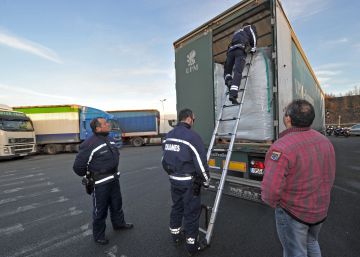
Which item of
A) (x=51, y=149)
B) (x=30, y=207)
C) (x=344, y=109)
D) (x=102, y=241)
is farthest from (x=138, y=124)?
(x=344, y=109)

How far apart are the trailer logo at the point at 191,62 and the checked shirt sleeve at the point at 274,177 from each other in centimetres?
320

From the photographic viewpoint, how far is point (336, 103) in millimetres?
58750

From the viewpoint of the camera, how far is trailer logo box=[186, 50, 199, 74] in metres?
4.57

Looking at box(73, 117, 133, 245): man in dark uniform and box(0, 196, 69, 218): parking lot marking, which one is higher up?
box(73, 117, 133, 245): man in dark uniform

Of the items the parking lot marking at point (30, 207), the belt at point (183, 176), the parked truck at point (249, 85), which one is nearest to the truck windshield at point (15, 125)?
the parking lot marking at point (30, 207)

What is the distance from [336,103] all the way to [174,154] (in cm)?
6912

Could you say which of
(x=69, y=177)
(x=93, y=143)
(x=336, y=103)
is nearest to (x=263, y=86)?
(x=93, y=143)

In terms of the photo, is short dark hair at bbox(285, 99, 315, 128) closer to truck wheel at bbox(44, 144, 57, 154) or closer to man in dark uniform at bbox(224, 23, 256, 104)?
man in dark uniform at bbox(224, 23, 256, 104)

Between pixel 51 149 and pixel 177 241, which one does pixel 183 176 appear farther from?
pixel 51 149

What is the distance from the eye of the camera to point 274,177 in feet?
5.38

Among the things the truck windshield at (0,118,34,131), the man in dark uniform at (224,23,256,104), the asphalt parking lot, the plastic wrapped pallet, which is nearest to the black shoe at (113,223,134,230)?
the asphalt parking lot

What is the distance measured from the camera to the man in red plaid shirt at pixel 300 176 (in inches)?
64.1

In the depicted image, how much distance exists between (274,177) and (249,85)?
251cm

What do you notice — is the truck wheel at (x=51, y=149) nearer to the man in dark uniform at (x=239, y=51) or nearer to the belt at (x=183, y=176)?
the man in dark uniform at (x=239, y=51)
